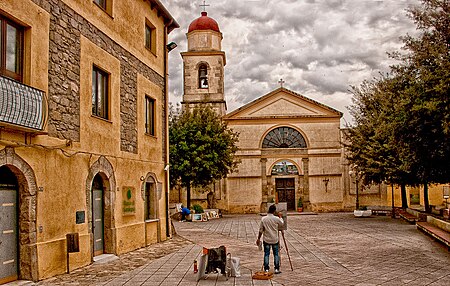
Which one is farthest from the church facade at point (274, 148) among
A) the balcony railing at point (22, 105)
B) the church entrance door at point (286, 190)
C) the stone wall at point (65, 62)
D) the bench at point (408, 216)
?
the balcony railing at point (22, 105)

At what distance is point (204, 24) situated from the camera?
40.2 meters

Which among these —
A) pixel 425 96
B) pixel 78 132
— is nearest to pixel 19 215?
pixel 78 132

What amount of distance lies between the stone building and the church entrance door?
75.1 ft

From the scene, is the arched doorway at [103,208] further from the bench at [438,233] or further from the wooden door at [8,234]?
the bench at [438,233]

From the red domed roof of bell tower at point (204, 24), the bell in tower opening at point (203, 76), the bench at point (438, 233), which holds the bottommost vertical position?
the bench at point (438, 233)

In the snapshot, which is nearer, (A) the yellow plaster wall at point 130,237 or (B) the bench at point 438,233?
(A) the yellow plaster wall at point 130,237

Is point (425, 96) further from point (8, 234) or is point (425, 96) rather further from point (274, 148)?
point (274, 148)

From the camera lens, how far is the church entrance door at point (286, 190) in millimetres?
40031

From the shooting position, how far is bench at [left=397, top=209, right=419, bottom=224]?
25.3m

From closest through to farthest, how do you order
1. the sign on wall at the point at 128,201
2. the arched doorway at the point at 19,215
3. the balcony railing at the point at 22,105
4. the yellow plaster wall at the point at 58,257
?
the balcony railing at the point at 22,105
the arched doorway at the point at 19,215
the yellow plaster wall at the point at 58,257
the sign on wall at the point at 128,201

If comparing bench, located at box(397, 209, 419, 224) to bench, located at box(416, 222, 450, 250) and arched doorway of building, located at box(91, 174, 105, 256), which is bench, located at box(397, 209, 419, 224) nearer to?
bench, located at box(416, 222, 450, 250)

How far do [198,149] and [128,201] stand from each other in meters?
15.3

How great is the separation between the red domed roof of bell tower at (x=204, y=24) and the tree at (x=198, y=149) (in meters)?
10.4

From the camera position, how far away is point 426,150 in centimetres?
1552
